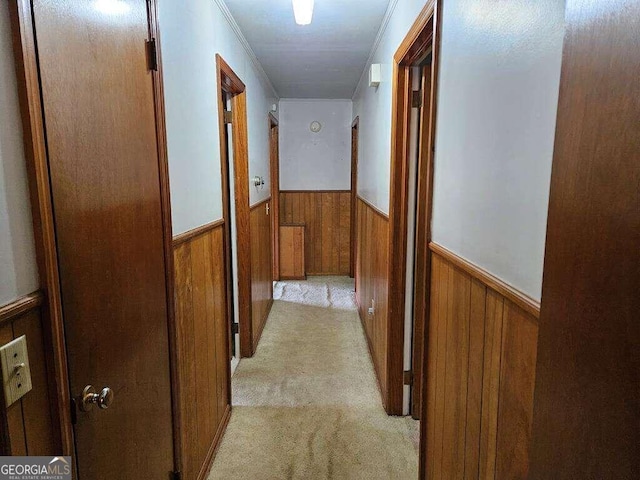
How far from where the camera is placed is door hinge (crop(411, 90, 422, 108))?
2.22 m

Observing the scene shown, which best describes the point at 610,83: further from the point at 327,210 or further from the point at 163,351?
the point at 327,210

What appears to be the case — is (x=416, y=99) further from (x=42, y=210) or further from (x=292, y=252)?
(x=292, y=252)

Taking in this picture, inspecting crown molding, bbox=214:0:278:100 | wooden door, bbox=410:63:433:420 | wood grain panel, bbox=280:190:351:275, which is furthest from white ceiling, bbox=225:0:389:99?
wood grain panel, bbox=280:190:351:275

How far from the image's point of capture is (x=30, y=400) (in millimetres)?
761

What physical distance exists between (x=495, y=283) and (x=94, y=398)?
3.28ft

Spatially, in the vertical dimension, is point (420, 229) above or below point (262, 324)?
above

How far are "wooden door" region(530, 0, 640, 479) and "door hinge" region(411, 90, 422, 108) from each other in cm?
168

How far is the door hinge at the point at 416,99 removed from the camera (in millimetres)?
2223

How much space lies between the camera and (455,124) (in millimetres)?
1304

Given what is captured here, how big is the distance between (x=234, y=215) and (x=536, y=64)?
2473 mm

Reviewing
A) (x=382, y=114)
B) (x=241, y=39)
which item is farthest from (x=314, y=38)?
(x=382, y=114)

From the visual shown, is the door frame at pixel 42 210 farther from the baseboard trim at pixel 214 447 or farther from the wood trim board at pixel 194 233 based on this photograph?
the baseboard trim at pixel 214 447

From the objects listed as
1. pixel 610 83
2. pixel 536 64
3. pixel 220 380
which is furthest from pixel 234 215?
pixel 610 83

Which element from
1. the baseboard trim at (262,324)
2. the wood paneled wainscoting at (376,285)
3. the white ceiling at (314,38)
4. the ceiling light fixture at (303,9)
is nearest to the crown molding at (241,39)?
the white ceiling at (314,38)
